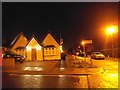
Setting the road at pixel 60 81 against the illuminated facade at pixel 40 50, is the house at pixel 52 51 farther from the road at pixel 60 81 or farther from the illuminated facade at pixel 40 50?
the road at pixel 60 81

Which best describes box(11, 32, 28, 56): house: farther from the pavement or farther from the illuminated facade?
the pavement

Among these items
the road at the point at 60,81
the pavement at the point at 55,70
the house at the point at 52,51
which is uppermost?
the house at the point at 52,51

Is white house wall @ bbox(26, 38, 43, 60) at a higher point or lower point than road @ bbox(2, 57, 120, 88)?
higher

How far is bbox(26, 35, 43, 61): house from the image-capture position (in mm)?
47875

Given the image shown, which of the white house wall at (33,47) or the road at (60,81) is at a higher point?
the white house wall at (33,47)

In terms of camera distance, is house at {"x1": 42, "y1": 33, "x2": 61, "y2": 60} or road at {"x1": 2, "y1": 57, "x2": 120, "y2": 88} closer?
road at {"x1": 2, "y1": 57, "x2": 120, "y2": 88}

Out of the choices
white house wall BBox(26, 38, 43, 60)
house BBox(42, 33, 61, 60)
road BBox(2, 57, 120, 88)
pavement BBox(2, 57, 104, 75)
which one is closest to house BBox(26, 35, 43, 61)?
white house wall BBox(26, 38, 43, 60)

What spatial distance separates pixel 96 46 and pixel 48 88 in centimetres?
8012

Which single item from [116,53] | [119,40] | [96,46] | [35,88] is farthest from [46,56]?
[96,46]

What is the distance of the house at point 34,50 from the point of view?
47.9 metres

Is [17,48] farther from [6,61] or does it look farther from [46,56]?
[6,61]

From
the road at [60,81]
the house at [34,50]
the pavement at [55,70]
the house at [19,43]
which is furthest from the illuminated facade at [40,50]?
the road at [60,81]

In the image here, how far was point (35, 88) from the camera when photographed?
13.5 m

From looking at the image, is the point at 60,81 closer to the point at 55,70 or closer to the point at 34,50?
the point at 55,70
